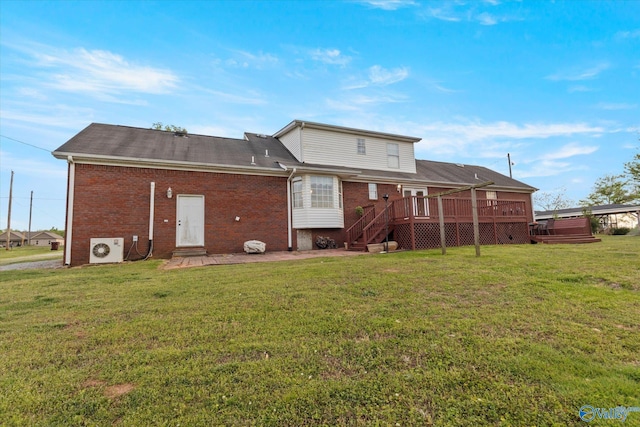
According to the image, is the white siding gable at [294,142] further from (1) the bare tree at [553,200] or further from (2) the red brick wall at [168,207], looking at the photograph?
(1) the bare tree at [553,200]

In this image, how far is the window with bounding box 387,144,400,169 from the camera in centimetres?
1659

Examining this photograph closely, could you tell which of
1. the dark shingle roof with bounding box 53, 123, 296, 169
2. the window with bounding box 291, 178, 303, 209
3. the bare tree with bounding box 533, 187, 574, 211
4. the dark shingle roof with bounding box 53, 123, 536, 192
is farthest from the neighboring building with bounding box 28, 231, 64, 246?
the bare tree with bounding box 533, 187, 574, 211

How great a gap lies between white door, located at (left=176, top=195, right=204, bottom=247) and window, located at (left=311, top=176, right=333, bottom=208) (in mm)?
4561

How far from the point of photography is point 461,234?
12.8 metres

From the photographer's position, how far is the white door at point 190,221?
11.2 meters

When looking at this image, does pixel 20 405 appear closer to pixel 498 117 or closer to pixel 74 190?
pixel 74 190

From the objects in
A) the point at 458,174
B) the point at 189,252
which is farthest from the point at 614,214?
the point at 189,252

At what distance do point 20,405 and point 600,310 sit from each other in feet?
18.3

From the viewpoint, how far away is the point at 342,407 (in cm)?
189

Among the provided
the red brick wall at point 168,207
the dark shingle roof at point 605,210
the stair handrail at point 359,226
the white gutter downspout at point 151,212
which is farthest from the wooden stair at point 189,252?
the dark shingle roof at point 605,210

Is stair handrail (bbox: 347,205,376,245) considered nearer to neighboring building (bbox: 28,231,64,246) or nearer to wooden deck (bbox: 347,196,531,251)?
wooden deck (bbox: 347,196,531,251)
